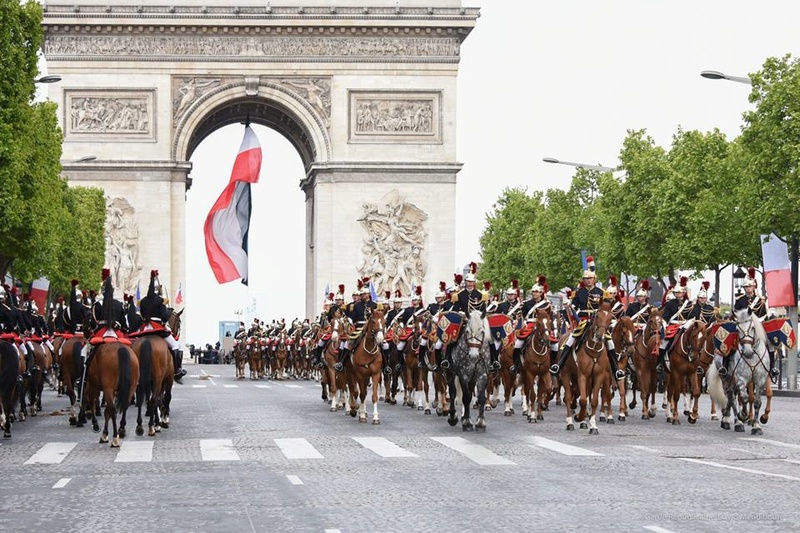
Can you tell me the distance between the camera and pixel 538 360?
92.3 feet

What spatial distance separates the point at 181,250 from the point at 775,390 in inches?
1336

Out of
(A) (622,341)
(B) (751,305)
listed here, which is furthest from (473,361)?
(B) (751,305)

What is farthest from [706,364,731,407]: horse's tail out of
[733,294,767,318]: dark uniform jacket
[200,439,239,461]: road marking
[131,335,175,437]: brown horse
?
[131,335,175,437]: brown horse

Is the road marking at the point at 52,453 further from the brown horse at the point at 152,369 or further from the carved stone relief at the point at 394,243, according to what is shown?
the carved stone relief at the point at 394,243

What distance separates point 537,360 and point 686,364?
275cm

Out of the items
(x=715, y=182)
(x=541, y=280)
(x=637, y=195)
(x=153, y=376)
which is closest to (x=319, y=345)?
(x=541, y=280)

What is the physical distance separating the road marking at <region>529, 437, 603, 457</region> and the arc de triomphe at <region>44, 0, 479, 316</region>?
4790 centimetres

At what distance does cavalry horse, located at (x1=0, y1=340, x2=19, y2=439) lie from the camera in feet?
81.7

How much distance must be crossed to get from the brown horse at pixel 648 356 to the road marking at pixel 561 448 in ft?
19.0

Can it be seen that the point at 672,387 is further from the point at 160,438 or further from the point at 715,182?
the point at 715,182

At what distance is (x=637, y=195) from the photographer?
6812 centimetres

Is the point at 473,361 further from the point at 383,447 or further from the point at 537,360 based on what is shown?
the point at 383,447

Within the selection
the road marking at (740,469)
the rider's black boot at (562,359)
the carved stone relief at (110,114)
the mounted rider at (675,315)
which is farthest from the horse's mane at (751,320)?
the carved stone relief at (110,114)

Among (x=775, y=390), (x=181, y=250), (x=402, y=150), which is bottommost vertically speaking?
(x=775, y=390)
